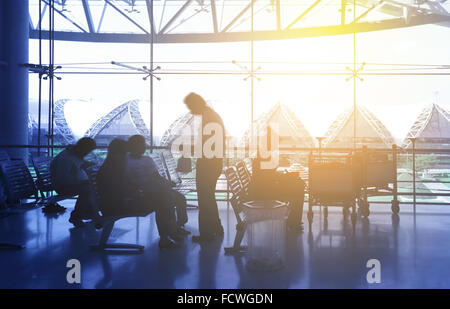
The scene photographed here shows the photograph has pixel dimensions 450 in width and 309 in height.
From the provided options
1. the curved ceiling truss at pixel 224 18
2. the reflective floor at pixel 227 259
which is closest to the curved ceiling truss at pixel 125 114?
the curved ceiling truss at pixel 224 18

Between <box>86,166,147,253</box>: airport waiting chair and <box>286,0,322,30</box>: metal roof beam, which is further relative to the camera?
<box>286,0,322,30</box>: metal roof beam

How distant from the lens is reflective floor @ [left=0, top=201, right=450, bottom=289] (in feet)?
6.86

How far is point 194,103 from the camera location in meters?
2.96

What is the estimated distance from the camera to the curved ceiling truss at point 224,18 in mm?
6941

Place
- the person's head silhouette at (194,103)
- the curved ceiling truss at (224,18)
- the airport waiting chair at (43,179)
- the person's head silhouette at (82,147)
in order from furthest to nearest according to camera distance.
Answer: the curved ceiling truss at (224,18) → the airport waiting chair at (43,179) → the person's head silhouette at (82,147) → the person's head silhouette at (194,103)

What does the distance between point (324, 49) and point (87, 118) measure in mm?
16993

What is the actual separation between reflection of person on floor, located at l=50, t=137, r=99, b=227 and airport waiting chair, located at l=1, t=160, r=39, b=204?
25 cm

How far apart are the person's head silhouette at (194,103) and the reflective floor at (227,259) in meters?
1.08

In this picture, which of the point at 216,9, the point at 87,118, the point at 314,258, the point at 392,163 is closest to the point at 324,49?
the point at 216,9

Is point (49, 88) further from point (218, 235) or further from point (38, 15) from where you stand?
point (218, 235)

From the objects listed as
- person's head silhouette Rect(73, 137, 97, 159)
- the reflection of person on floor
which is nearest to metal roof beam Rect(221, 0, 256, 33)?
person's head silhouette Rect(73, 137, 97, 159)

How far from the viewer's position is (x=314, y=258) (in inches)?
101

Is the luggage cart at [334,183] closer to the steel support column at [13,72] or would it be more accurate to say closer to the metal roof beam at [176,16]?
the steel support column at [13,72]

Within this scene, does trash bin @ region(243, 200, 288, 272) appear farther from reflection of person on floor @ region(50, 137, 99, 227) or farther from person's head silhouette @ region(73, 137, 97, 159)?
person's head silhouette @ region(73, 137, 97, 159)
